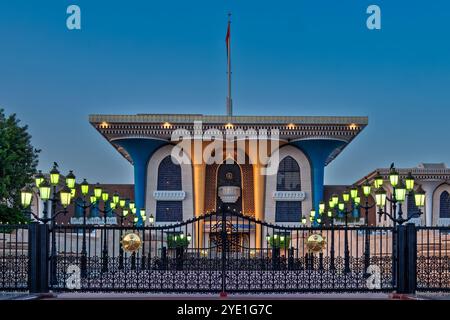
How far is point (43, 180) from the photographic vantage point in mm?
16547

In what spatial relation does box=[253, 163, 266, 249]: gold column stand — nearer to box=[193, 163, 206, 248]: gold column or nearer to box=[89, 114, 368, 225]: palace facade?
box=[89, 114, 368, 225]: palace facade

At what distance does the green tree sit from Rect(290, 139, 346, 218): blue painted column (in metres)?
22.4

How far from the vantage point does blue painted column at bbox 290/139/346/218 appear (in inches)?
1916

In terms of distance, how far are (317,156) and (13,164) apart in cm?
2559

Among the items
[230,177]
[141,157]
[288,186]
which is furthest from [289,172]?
[141,157]

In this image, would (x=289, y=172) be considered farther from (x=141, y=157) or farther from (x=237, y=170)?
(x=141, y=157)

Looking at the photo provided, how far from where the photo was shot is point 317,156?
162ft

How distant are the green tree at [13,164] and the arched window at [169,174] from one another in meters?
17.7

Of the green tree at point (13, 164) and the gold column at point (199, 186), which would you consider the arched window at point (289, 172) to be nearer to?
the gold column at point (199, 186)

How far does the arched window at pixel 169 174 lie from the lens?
164 ft
